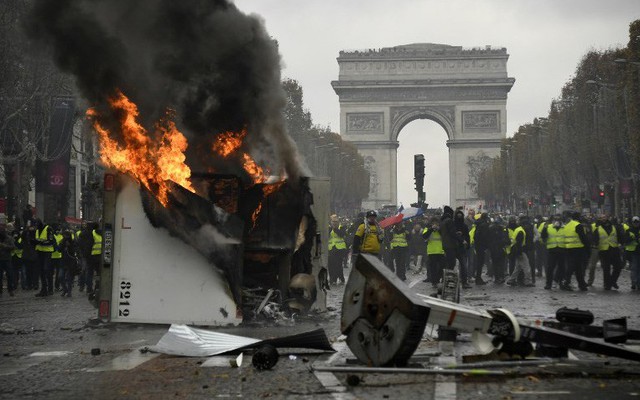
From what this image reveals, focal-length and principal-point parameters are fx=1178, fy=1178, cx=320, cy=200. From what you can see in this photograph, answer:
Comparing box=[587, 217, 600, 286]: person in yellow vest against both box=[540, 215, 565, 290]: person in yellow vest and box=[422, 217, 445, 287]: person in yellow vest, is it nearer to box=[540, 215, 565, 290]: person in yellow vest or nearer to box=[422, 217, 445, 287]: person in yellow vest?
box=[540, 215, 565, 290]: person in yellow vest

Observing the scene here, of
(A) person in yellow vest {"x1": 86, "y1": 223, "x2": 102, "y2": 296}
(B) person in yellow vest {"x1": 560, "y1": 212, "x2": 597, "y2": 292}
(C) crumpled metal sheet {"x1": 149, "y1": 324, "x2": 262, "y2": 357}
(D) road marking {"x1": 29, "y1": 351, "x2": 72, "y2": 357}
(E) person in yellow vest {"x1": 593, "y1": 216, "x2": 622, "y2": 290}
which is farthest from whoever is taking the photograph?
(E) person in yellow vest {"x1": 593, "y1": 216, "x2": 622, "y2": 290}

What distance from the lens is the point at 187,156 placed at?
46.8 feet

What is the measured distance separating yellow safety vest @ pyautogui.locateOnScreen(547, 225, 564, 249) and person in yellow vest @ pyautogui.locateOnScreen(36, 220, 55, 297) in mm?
10108

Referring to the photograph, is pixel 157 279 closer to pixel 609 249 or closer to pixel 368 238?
pixel 368 238

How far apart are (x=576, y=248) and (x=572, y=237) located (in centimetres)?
24

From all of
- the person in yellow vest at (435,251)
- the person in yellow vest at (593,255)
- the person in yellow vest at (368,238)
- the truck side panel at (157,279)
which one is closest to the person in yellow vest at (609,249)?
the person in yellow vest at (593,255)

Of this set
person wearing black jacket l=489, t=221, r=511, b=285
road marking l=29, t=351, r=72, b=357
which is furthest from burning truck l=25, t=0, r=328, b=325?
person wearing black jacket l=489, t=221, r=511, b=285

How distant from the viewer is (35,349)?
1191 cm

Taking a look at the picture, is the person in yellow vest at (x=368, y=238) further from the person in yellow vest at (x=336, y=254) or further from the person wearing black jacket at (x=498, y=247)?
the person in yellow vest at (x=336, y=254)

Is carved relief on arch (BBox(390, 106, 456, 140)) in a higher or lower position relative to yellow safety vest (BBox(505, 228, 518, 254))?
higher

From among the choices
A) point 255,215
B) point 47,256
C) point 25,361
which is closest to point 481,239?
point 47,256

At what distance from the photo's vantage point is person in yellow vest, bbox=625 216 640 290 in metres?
23.2

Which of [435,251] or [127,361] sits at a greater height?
[435,251]

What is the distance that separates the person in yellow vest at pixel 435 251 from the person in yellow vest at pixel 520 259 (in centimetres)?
207
